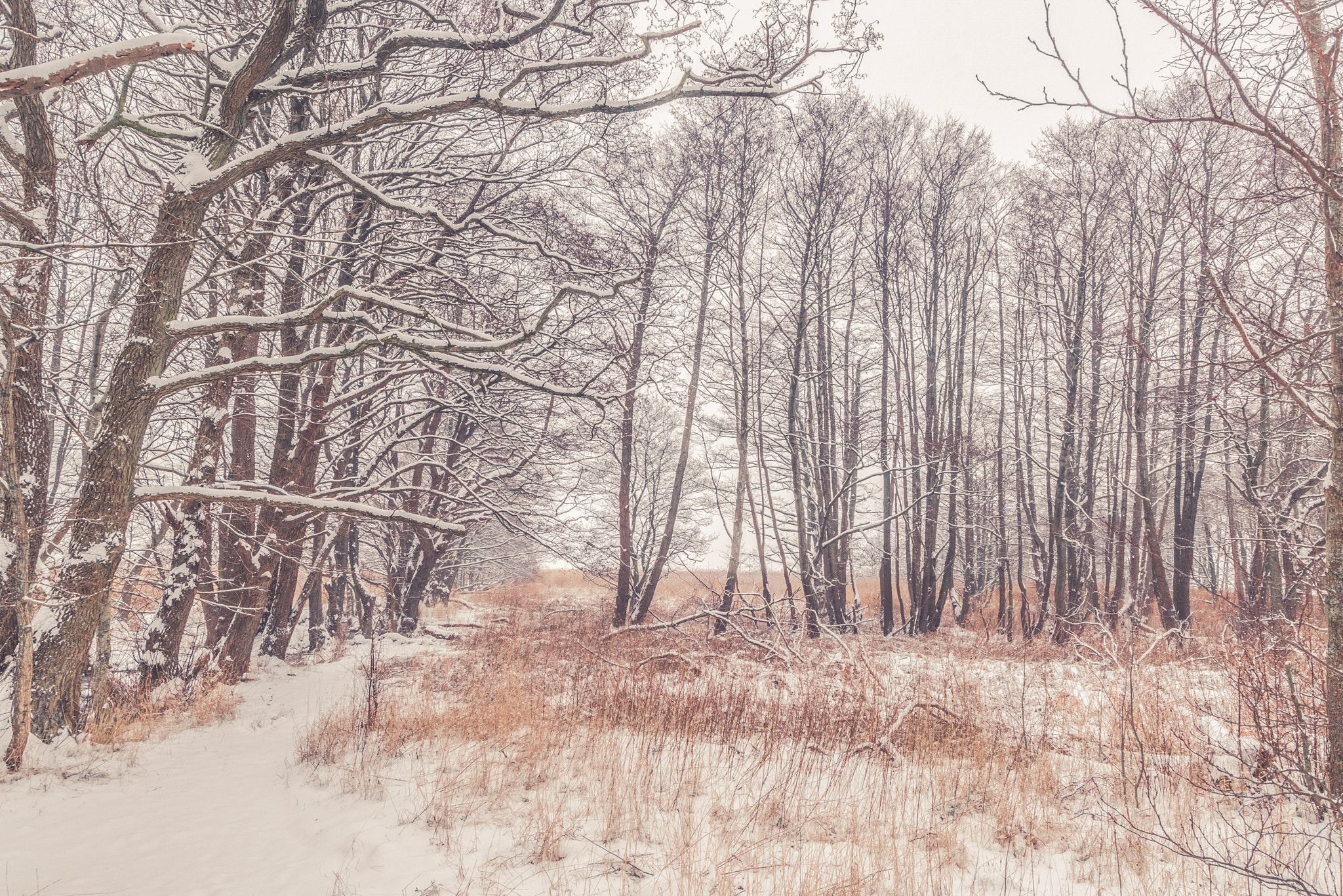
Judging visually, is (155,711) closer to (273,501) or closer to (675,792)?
(273,501)

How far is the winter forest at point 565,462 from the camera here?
10.9ft

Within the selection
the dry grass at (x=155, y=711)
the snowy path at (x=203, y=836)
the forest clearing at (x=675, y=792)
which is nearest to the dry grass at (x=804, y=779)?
the forest clearing at (x=675, y=792)

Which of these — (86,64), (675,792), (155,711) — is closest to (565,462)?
(155,711)

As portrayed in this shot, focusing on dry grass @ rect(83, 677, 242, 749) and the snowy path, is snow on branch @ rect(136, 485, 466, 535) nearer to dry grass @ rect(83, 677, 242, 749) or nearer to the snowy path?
the snowy path

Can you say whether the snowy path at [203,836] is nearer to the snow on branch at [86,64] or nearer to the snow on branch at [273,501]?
the snow on branch at [273,501]

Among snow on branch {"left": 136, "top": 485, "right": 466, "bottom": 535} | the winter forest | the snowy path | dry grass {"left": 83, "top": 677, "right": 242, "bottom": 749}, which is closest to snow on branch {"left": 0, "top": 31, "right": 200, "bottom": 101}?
the winter forest

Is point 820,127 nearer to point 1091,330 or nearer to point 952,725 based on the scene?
point 1091,330

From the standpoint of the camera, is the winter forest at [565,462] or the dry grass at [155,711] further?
the dry grass at [155,711]

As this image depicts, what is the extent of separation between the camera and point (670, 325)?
41.7ft

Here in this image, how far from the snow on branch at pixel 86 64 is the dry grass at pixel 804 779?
12.0ft

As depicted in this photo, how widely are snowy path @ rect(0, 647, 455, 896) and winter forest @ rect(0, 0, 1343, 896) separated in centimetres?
3

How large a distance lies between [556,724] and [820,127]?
11.4 meters

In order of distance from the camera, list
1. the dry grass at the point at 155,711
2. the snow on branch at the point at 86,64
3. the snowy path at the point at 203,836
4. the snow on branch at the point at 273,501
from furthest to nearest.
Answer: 1. the dry grass at the point at 155,711
2. the snow on branch at the point at 273,501
3. the snowy path at the point at 203,836
4. the snow on branch at the point at 86,64

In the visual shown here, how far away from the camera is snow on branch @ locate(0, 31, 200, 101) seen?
1801mm
